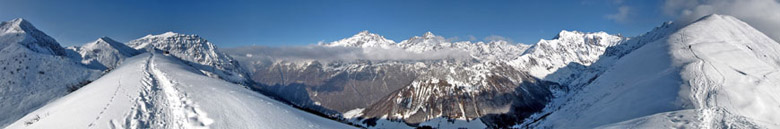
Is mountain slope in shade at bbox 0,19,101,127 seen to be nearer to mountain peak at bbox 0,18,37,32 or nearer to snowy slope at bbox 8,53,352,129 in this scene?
mountain peak at bbox 0,18,37,32

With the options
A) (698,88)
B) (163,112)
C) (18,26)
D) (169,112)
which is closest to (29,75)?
(18,26)

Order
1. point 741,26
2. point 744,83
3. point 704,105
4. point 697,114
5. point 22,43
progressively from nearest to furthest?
point 697,114 < point 704,105 < point 744,83 < point 22,43 < point 741,26

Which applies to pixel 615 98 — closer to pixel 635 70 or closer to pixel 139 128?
pixel 635 70

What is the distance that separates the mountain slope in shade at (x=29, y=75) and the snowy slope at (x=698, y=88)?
75161 mm

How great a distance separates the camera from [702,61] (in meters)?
59.7

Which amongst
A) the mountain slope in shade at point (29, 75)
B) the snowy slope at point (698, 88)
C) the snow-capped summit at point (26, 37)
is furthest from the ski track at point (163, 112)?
the snow-capped summit at point (26, 37)

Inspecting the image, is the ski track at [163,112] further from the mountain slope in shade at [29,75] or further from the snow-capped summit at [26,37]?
the snow-capped summit at [26,37]

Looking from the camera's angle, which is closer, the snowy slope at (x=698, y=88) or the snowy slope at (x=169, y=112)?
the snowy slope at (x=169, y=112)

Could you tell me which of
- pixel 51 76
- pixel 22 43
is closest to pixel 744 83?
pixel 51 76

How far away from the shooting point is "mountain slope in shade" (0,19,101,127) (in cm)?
4600

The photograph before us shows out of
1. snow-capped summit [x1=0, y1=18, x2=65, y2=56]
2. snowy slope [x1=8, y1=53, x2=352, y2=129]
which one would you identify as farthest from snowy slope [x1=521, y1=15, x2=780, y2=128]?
snow-capped summit [x1=0, y1=18, x2=65, y2=56]

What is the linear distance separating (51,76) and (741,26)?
6647 inches

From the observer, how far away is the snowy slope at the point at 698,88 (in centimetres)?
3591

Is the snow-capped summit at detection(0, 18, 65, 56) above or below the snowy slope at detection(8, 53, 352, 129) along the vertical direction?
above
